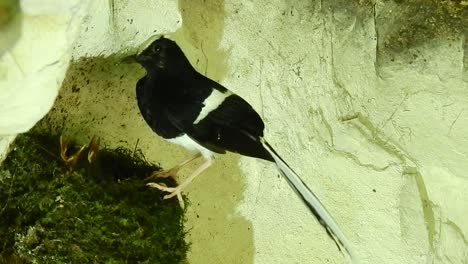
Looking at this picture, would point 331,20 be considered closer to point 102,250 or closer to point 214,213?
point 214,213

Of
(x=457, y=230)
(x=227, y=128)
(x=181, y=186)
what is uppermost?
(x=227, y=128)

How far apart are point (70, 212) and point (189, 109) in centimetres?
26

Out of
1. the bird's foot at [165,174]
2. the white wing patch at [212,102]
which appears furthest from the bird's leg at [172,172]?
the white wing patch at [212,102]

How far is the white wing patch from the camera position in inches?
49.1

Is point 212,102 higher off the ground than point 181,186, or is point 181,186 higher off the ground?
point 212,102

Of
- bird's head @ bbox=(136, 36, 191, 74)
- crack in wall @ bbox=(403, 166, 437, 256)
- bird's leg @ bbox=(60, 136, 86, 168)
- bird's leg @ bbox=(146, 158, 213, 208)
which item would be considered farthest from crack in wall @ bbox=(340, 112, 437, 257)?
bird's leg @ bbox=(60, 136, 86, 168)

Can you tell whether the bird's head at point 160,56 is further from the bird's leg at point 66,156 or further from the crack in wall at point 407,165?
the crack in wall at point 407,165

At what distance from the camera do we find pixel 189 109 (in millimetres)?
1243

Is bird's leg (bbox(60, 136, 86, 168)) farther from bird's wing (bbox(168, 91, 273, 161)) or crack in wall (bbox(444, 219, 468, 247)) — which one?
crack in wall (bbox(444, 219, 468, 247))

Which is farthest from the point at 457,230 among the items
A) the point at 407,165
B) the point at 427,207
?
the point at 407,165

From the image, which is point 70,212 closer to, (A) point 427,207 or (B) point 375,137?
(B) point 375,137

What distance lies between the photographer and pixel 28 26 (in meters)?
0.95

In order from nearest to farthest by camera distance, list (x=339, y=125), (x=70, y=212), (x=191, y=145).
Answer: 1. (x=70, y=212)
2. (x=191, y=145)
3. (x=339, y=125)

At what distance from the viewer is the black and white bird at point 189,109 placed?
4.06ft
